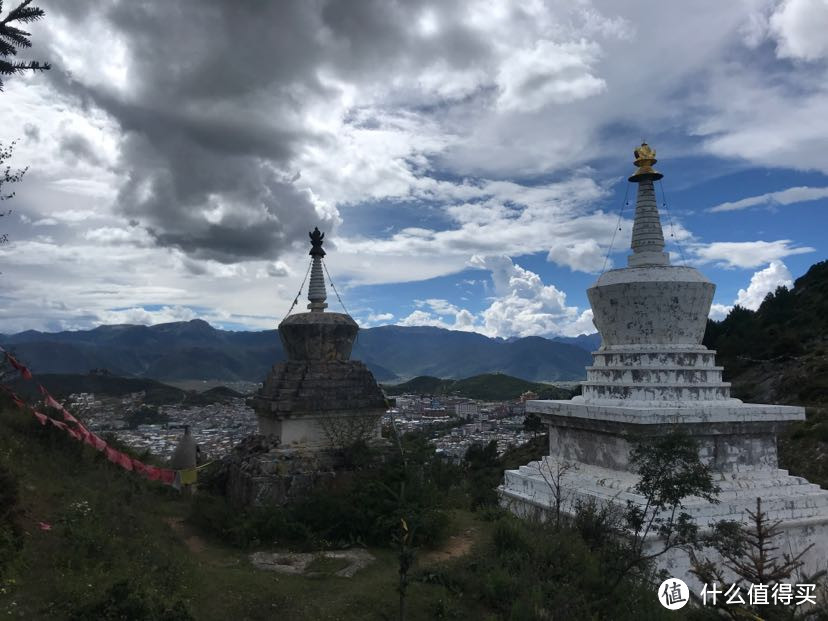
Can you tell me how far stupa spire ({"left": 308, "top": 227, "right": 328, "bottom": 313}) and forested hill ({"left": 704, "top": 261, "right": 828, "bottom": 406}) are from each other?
20.5 meters

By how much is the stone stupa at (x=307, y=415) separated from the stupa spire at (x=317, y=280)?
0.26 feet

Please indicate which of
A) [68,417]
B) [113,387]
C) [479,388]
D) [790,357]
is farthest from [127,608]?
[479,388]

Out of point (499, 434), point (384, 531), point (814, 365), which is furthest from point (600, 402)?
point (499, 434)

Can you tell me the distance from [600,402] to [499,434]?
132 feet

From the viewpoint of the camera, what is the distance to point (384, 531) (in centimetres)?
959

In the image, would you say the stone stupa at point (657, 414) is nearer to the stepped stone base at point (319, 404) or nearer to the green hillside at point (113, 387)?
the stepped stone base at point (319, 404)

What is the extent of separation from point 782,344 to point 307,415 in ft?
98.2

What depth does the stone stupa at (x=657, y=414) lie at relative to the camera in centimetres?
986

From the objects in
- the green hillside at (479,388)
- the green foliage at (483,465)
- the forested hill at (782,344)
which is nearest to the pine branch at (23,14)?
the green foliage at (483,465)

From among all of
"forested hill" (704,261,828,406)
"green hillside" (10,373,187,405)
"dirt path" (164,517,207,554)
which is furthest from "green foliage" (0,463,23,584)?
"green hillside" (10,373,187,405)

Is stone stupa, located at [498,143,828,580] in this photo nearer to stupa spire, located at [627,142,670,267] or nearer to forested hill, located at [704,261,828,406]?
stupa spire, located at [627,142,670,267]

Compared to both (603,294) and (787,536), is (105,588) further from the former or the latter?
(787,536)

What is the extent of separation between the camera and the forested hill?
2461 cm

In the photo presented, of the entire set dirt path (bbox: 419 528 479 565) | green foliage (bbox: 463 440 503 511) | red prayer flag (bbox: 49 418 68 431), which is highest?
red prayer flag (bbox: 49 418 68 431)
